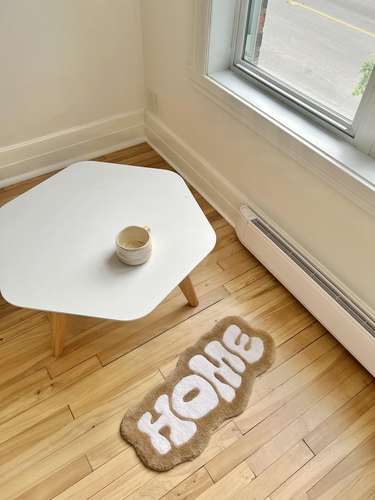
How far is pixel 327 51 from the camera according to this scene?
1.34 meters

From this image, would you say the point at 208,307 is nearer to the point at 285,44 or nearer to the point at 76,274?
the point at 76,274

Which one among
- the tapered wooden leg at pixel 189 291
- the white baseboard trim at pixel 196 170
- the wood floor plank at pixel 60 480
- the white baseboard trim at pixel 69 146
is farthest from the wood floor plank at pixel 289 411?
the white baseboard trim at pixel 69 146

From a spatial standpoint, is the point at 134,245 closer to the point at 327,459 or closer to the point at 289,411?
the point at 289,411

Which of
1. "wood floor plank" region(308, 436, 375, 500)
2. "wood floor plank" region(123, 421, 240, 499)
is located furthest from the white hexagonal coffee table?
"wood floor plank" region(308, 436, 375, 500)

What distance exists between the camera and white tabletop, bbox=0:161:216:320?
44.6 inches

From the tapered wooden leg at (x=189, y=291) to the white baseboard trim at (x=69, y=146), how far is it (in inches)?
43.6

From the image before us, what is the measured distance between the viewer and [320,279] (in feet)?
4.85

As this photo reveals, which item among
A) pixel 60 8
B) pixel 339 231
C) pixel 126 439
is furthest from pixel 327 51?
pixel 126 439

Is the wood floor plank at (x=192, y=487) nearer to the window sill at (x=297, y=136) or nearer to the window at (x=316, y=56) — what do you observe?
the window sill at (x=297, y=136)

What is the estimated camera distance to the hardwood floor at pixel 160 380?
119cm

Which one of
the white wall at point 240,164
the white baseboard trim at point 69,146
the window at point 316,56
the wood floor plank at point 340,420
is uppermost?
the window at point 316,56

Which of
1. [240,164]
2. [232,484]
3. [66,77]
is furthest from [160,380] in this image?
[66,77]

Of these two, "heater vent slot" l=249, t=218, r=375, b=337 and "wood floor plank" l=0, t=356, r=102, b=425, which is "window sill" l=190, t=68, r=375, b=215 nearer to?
"heater vent slot" l=249, t=218, r=375, b=337

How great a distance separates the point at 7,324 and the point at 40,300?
0.53 m
